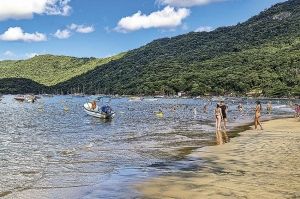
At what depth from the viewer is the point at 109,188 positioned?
16.6m

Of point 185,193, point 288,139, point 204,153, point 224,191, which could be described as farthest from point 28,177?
point 288,139

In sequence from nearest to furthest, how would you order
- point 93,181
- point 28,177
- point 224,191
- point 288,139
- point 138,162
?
point 224,191
point 93,181
point 28,177
point 138,162
point 288,139

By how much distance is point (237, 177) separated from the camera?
701 inches

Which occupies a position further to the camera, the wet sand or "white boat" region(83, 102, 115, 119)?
"white boat" region(83, 102, 115, 119)

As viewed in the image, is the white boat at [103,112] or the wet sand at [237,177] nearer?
the wet sand at [237,177]

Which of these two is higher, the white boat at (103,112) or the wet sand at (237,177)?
the white boat at (103,112)

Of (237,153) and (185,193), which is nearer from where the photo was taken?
(185,193)

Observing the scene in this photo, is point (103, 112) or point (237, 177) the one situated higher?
point (103, 112)

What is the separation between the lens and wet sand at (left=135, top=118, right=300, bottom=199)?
15040mm

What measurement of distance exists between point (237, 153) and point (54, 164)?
1033 centimetres

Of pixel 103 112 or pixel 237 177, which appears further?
pixel 103 112

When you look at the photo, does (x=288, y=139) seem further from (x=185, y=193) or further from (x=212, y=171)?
(x=185, y=193)

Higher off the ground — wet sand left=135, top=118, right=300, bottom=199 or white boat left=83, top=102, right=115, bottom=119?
white boat left=83, top=102, right=115, bottom=119

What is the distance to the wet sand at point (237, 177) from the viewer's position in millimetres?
15040
